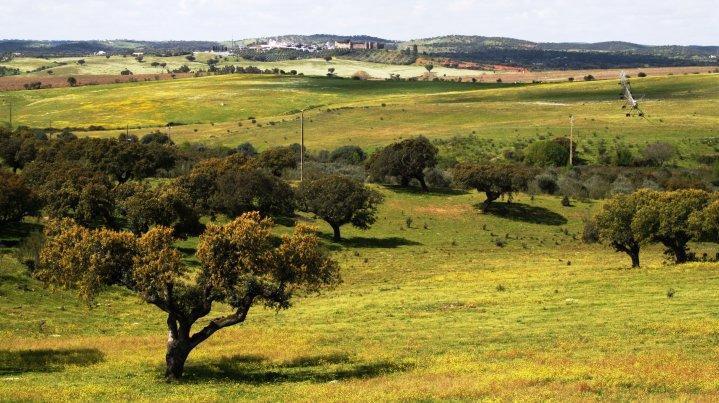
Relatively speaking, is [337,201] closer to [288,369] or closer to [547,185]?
[547,185]

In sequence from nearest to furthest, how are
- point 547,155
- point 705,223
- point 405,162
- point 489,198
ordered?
point 705,223, point 489,198, point 405,162, point 547,155

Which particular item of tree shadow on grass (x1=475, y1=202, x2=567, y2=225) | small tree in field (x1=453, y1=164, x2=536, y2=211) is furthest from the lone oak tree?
small tree in field (x1=453, y1=164, x2=536, y2=211)

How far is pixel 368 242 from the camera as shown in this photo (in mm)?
68938

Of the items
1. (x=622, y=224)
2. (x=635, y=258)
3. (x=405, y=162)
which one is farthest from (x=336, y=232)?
(x=635, y=258)

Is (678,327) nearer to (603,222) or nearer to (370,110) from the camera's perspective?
(603,222)

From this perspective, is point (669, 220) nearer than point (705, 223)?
No

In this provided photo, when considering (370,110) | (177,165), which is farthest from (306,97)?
(177,165)

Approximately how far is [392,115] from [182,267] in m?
136

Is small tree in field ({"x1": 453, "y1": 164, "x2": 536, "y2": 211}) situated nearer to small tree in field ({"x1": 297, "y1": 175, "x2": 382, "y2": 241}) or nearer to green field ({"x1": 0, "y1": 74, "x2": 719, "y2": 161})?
small tree in field ({"x1": 297, "y1": 175, "x2": 382, "y2": 241})

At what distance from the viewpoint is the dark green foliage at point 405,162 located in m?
89.3

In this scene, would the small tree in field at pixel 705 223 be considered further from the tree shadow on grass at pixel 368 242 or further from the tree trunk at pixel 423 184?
the tree trunk at pixel 423 184

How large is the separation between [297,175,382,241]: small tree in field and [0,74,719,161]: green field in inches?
2319

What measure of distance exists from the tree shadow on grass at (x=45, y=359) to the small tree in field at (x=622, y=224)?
36.6 m

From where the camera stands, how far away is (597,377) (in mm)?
25797
